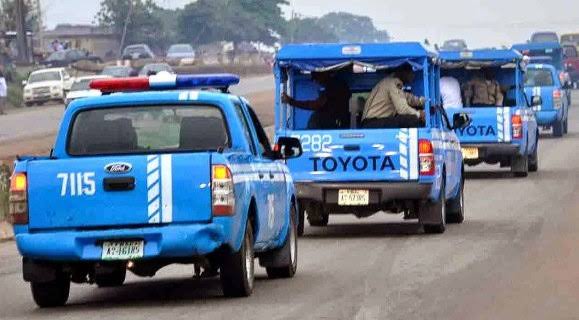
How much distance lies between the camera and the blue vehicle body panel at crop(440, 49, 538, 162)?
3166 centimetres

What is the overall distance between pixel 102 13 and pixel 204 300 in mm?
127552

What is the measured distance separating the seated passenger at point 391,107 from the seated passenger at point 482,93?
1054 centimetres

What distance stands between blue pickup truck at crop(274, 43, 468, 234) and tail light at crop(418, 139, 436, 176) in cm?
1

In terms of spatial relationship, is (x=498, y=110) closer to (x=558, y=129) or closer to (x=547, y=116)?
(x=547, y=116)

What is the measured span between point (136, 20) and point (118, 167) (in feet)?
399

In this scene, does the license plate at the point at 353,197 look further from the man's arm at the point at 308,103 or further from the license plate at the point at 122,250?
the license plate at the point at 122,250

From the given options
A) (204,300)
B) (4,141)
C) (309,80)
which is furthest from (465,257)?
(4,141)

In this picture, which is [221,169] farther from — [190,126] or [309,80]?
[309,80]

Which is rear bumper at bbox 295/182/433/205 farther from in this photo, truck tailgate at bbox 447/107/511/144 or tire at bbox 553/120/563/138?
tire at bbox 553/120/563/138

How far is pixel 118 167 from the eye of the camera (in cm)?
1384

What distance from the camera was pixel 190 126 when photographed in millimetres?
14422

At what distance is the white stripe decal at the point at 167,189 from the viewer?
1375 centimetres

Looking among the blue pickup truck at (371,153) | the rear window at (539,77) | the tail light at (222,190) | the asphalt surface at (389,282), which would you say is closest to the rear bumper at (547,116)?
the rear window at (539,77)

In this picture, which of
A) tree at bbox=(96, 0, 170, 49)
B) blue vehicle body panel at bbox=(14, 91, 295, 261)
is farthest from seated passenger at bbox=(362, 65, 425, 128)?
tree at bbox=(96, 0, 170, 49)
